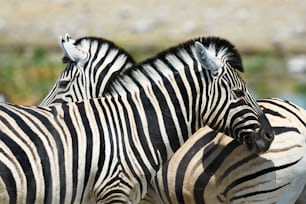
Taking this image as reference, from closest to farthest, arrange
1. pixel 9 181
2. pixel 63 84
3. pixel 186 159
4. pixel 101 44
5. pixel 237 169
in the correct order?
pixel 9 181 < pixel 237 169 < pixel 186 159 < pixel 63 84 < pixel 101 44

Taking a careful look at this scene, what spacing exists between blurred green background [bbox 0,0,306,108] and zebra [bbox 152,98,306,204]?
22.6 feet

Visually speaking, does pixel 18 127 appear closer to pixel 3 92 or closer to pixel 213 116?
pixel 213 116

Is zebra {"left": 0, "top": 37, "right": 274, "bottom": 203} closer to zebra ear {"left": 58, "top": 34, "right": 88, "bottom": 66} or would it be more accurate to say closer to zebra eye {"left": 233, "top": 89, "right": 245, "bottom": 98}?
zebra eye {"left": 233, "top": 89, "right": 245, "bottom": 98}

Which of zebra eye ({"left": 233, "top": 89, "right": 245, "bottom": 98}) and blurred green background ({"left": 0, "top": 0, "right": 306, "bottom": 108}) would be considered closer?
zebra eye ({"left": 233, "top": 89, "right": 245, "bottom": 98})

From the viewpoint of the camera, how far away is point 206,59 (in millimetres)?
4836

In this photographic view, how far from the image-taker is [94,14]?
1254 cm

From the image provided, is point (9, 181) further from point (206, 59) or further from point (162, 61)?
point (206, 59)

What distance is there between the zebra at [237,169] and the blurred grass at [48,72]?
5.54 metres

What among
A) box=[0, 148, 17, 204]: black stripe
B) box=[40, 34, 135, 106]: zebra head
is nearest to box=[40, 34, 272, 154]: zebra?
box=[40, 34, 135, 106]: zebra head

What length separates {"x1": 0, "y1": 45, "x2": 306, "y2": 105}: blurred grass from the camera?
11.0m

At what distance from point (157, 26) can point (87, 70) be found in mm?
6772

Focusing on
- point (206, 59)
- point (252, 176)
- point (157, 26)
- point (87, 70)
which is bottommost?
point (252, 176)

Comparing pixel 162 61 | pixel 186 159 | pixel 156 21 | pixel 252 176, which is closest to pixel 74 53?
pixel 162 61

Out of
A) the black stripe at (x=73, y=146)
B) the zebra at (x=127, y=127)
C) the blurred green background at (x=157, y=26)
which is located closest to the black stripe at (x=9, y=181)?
the zebra at (x=127, y=127)
